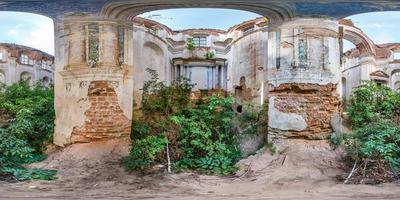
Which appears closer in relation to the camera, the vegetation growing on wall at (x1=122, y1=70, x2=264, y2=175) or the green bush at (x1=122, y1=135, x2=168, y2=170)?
the green bush at (x1=122, y1=135, x2=168, y2=170)

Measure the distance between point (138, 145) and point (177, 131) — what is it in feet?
3.21

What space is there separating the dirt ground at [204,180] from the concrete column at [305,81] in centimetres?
38

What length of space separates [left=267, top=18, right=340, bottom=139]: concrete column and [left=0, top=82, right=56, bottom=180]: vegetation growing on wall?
16.8 feet

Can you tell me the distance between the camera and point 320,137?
8.63 meters

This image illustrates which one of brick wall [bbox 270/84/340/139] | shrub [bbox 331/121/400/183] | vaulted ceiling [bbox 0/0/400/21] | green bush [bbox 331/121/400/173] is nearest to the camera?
shrub [bbox 331/121/400/183]

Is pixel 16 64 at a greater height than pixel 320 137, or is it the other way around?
pixel 16 64

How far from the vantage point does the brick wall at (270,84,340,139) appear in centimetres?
862

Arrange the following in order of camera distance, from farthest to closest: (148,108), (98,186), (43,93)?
1. (43,93)
2. (148,108)
3. (98,186)

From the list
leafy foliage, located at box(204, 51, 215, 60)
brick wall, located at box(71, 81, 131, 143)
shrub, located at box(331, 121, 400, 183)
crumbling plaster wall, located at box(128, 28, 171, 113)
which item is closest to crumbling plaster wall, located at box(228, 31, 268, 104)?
leafy foliage, located at box(204, 51, 215, 60)

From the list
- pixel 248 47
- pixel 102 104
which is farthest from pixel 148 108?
pixel 248 47

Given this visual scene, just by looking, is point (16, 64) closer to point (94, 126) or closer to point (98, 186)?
point (94, 126)

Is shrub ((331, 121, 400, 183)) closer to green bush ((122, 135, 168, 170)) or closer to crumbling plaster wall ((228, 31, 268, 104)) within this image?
green bush ((122, 135, 168, 170))

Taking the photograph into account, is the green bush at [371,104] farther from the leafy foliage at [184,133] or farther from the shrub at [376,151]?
the leafy foliage at [184,133]

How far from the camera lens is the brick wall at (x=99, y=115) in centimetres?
884
